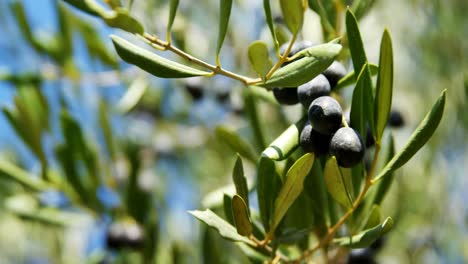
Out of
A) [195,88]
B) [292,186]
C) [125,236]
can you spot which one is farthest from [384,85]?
[195,88]

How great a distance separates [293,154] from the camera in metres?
0.96

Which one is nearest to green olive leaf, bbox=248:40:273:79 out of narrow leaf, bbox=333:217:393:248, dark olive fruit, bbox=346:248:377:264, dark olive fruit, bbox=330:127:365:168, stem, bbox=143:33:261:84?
stem, bbox=143:33:261:84

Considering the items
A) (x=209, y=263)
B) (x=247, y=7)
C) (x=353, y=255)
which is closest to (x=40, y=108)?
(x=209, y=263)

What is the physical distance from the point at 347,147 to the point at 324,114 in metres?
0.05

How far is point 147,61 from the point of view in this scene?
81 cm

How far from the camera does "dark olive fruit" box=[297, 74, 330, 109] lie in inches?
34.8

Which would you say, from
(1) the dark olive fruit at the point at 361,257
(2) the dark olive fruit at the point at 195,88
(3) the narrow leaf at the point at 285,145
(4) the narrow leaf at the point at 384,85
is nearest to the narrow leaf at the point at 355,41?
(4) the narrow leaf at the point at 384,85

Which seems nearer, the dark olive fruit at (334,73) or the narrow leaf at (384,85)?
the narrow leaf at (384,85)

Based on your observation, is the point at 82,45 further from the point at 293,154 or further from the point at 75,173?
the point at 293,154

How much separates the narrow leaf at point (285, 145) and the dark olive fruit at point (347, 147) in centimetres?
6

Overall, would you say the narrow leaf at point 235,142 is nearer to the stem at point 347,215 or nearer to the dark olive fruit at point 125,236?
the stem at point 347,215

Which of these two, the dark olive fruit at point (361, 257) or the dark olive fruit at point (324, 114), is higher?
the dark olive fruit at point (324, 114)

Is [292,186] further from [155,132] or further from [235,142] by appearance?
[155,132]

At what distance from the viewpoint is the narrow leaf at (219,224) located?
804 millimetres
